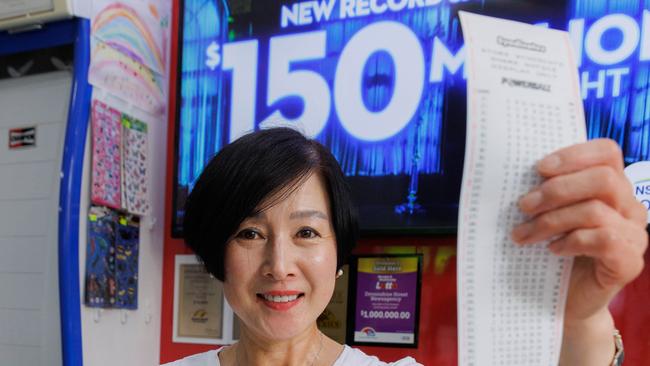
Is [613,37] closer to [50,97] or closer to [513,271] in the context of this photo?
[513,271]

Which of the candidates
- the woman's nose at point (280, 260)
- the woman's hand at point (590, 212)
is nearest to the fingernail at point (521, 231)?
the woman's hand at point (590, 212)

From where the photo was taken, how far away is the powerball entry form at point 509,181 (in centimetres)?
72

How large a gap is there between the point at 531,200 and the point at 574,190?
5cm

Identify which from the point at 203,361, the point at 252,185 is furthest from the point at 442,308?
the point at 252,185

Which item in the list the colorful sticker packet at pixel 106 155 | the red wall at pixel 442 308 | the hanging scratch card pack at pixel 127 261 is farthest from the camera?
the hanging scratch card pack at pixel 127 261

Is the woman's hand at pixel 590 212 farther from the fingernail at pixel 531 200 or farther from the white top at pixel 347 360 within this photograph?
the white top at pixel 347 360

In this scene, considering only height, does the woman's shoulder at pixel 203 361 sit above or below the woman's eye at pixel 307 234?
below

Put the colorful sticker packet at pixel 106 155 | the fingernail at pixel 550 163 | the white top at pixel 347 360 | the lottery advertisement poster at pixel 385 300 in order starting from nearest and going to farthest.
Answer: the fingernail at pixel 550 163 < the white top at pixel 347 360 < the lottery advertisement poster at pixel 385 300 < the colorful sticker packet at pixel 106 155

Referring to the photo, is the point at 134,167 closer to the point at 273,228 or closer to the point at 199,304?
the point at 199,304

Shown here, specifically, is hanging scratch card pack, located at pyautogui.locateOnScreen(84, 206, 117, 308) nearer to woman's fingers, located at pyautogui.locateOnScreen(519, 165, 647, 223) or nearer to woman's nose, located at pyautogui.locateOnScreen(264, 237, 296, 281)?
woman's nose, located at pyautogui.locateOnScreen(264, 237, 296, 281)

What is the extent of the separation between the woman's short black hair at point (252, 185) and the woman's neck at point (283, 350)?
0.56 ft

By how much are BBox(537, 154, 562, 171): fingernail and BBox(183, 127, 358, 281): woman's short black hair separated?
0.62 meters

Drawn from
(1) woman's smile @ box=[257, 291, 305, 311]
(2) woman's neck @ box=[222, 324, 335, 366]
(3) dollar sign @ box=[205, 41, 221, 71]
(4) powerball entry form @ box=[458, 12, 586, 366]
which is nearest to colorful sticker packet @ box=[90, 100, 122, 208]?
(3) dollar sign @ box=[205, 41, 221, 71]

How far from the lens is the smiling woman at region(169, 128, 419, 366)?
122cm
